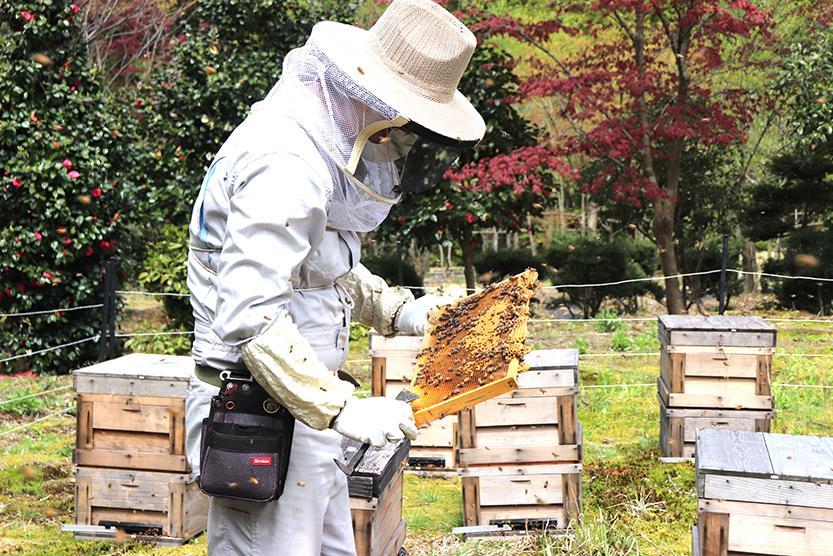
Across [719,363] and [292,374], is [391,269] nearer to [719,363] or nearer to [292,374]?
[719,363]

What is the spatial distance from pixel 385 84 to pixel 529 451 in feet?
8.33

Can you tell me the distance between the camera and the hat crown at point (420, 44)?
2.21 metres

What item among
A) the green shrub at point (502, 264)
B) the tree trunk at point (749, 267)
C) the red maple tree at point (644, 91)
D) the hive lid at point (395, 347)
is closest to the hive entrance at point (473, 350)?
the hive lid at point (395, 347)

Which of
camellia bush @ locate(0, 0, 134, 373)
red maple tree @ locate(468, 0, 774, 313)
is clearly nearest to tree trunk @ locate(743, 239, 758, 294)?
red maple tree @ locate(468, 0, 774, 313)

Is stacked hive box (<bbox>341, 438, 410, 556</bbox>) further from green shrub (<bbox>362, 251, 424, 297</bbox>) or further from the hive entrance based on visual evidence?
green shrub (<bbox>362, 251, 424, 297</bbox>)

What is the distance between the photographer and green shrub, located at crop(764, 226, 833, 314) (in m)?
10.5

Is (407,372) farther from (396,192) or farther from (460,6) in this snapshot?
(460,6)

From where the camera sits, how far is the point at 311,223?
2033 millimetres

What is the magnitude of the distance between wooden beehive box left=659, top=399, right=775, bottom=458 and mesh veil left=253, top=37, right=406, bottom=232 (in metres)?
3.52

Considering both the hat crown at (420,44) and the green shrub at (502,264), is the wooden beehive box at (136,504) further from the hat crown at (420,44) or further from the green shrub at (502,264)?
the green shrub at (502,264)

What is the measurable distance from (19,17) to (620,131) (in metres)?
5.50

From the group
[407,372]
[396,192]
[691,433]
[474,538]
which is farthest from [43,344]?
[396,192]

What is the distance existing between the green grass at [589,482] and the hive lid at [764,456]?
0.96 meters

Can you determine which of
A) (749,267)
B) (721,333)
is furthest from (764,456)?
(749,267)
